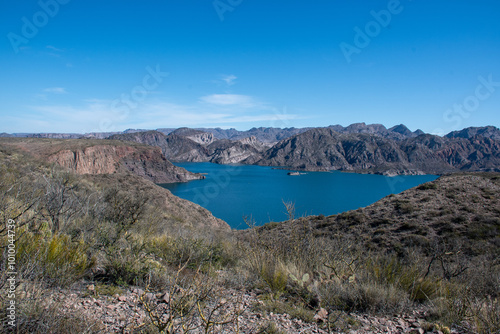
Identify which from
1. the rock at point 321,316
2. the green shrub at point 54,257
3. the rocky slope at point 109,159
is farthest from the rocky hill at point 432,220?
the rocky slope at point 109,159

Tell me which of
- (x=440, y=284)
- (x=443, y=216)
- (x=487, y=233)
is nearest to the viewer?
(x=440, y=284)

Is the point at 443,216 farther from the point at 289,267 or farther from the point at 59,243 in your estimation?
the point at 59,243

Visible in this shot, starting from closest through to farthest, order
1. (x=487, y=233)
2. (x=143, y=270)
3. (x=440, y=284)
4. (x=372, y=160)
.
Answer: (x=143, y=270) < (x=440, y=284) < (x=487, y=233) < (x=372, y=160)

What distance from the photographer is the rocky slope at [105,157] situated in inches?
2339

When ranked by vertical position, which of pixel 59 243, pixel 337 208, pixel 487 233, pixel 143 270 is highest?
pixel 59 243

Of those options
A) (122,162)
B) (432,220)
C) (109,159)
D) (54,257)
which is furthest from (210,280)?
(122,162)

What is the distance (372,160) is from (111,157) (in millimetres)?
171383

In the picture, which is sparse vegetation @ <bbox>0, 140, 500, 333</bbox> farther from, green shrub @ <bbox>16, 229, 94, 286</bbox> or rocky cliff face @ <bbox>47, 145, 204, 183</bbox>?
rocky cliff face @ <bbox>47, 145, 204, 183</bbox>

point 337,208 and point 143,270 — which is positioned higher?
point 143,270

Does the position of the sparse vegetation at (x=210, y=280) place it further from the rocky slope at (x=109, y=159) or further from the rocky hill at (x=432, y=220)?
the rocky slope at (x=109, y=159)

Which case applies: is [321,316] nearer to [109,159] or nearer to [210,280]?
[210,280]

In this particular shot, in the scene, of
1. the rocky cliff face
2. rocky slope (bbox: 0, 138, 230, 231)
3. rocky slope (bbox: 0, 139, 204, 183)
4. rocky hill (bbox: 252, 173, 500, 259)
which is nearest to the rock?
rocky hill (bbox: 252, 173, 500, 259)

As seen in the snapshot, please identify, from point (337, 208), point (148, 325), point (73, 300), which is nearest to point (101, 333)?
point (148, 325)

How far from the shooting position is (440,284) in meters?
3.86
